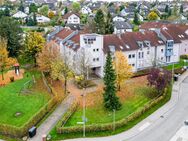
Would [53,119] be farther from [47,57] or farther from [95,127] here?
[47,57]

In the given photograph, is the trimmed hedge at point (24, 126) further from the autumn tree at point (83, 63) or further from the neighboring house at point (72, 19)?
the neighboring house at point (72, 19)

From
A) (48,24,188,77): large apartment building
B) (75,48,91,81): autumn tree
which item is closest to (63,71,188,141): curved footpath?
(48,24,188,77): large apartment building

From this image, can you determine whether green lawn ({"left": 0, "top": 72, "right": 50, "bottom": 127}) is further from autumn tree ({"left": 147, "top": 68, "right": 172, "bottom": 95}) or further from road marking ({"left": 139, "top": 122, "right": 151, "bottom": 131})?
autumn tree ({"left": 147, "top": 68, "right": 172, "bottom": 95})

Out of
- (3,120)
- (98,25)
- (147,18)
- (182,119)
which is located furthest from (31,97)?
(147,18)

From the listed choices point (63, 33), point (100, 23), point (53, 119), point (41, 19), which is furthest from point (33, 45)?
point (41, 19)

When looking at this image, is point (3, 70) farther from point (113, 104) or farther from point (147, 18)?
point (147, 18)

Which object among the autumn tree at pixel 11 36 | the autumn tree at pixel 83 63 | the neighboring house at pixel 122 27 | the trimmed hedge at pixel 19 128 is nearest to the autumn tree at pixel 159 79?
the autumn tree at pixel 83 63
